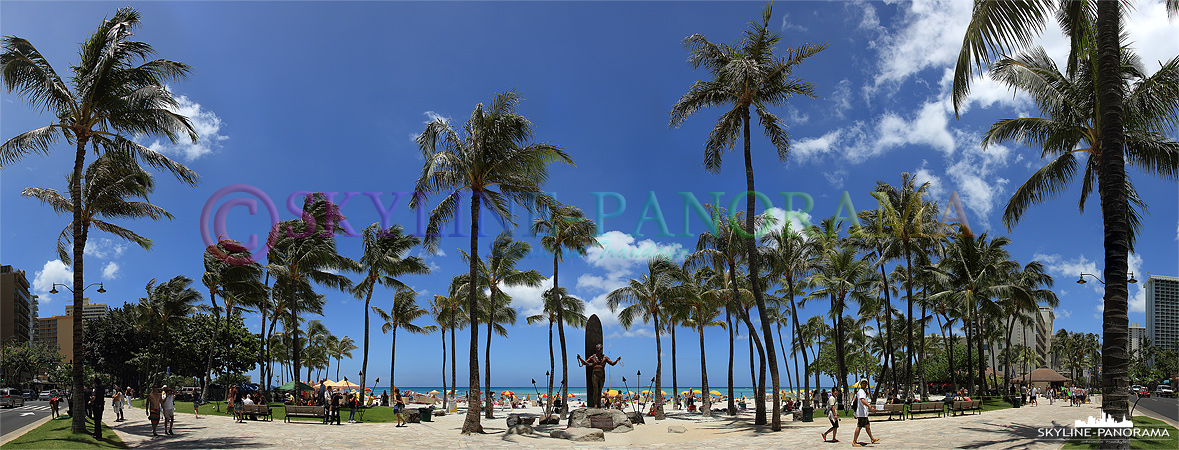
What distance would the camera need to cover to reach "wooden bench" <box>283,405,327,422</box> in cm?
2334

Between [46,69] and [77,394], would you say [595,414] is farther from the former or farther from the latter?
[46,69]

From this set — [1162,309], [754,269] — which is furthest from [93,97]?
[1162,309]

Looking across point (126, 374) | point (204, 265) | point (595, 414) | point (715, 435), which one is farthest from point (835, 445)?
point (126, 374)

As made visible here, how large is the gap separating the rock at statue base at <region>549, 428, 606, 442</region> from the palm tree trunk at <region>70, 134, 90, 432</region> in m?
12.2

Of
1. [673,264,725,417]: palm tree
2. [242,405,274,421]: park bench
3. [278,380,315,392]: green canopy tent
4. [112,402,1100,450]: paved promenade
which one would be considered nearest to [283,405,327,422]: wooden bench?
[112,402,1100,450]: paved promenade

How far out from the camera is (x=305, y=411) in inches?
923

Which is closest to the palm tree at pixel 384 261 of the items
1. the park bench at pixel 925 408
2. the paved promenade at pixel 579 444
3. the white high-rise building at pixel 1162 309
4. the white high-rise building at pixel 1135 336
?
the paved promenade at pixel 579 444

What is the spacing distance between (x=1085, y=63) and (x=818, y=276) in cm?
1778

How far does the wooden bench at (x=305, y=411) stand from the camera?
23.3 m

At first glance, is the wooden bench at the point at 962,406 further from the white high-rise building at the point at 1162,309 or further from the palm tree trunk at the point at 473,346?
the white high-rise building at the point at 1162,309

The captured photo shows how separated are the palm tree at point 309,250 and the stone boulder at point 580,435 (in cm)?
1618

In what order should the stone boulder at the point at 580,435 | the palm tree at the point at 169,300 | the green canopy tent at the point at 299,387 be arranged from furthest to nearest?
the palm tree at the point at 169,300
the green canopy tent at the point at 299,387
the stone boulder at the point at 580,435

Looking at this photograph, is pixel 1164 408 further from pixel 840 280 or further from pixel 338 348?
pixel 338 348

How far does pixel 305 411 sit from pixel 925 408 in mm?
23008
